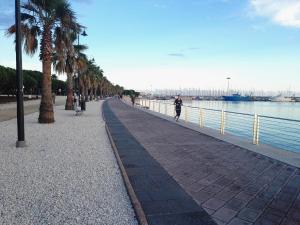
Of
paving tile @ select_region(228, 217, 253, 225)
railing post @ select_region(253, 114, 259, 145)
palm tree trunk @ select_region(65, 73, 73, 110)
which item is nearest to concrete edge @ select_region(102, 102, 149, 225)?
paving tile @ select_region(228, 217, 253, 225)

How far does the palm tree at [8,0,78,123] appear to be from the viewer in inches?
625

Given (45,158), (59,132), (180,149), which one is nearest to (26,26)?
(59,132)

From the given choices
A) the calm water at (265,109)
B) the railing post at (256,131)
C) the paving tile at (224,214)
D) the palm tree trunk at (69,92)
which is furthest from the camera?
the calm water at (265,109)

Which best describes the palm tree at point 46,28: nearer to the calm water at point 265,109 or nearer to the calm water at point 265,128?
the calm water at point 265,128

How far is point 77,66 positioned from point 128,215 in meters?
26.4

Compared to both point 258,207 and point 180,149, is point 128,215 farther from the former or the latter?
point 180,149

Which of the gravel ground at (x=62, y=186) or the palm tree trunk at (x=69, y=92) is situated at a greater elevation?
the palm tree trunk at (x=69, y=92)

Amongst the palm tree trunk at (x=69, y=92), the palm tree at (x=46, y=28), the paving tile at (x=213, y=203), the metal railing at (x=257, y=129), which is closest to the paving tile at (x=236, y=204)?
the paving tile at (x=213, y=203)

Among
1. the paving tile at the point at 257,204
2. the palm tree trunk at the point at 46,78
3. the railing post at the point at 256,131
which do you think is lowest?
the paving tile at the point at 257,204

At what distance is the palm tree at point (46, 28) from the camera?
52.1 ft

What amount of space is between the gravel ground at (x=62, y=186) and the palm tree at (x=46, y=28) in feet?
23.6

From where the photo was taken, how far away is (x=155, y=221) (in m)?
4.23

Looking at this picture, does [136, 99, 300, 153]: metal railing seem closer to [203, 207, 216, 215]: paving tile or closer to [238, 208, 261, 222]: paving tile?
[238, 208, 261, 222]: paving tile

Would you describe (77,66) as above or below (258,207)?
above
